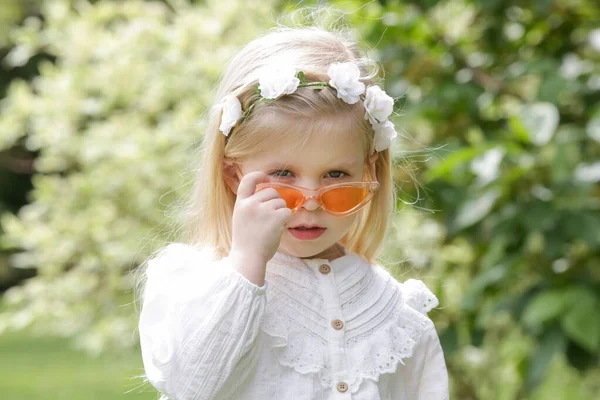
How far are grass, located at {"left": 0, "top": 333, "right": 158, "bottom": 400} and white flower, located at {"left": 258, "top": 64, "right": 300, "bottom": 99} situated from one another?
500 centimetres

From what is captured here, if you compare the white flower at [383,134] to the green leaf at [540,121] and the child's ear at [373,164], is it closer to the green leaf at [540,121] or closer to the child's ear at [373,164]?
the child's ear at [373,164]

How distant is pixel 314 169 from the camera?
1917mm

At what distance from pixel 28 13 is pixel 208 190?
1160 centimetres

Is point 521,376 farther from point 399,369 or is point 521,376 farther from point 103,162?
point 103,162

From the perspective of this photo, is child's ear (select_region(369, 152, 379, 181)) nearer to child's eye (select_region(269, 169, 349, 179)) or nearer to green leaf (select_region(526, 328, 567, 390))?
child's eye (select_region(269, 169, 349, 179))

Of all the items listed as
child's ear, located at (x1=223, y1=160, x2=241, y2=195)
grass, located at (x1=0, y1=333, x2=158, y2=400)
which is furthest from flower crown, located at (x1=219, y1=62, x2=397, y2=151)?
grass, located at (x1=0, y1=333, x2=158, y2=400)

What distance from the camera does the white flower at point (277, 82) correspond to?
1.92m

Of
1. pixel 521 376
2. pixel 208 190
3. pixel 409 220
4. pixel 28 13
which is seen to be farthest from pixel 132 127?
pixel 28 13

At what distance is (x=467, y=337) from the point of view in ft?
12.0

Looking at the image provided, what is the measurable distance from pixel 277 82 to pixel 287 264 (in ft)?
1.26

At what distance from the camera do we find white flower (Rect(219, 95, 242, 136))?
1.98 metres

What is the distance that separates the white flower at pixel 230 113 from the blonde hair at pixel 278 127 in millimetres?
17

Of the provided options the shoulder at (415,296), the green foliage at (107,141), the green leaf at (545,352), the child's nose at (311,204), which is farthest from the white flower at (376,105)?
the green foliage at (107,141)

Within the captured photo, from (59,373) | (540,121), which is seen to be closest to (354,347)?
(540,121)
